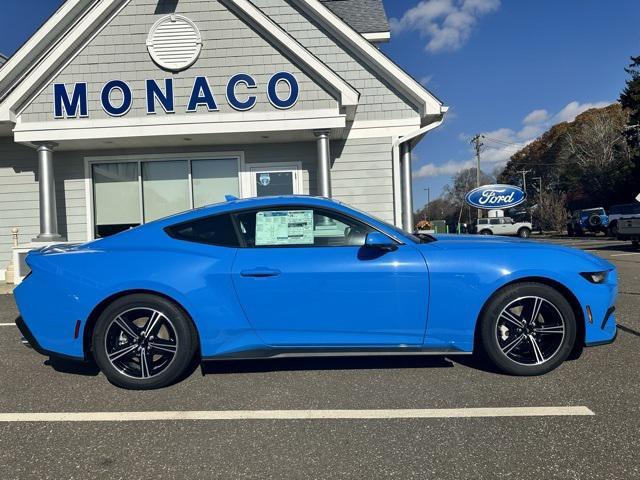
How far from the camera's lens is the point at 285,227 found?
11.2 ft

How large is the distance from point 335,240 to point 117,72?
281 inches

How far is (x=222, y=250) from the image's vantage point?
331 centimetres

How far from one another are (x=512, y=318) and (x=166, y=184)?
802cm

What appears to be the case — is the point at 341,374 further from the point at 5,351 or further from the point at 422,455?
the point at 5,351

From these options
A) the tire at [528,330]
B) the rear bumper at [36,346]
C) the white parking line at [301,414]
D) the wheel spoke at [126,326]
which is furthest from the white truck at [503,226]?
the rear bumper at [36,346]

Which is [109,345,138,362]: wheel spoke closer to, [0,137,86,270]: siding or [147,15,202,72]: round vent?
[147,15,202,72]: round vent

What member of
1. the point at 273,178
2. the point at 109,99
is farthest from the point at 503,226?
the point at 109,99

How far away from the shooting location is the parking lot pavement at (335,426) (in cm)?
225

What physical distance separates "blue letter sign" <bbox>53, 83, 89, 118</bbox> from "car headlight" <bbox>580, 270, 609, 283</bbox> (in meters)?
8.60

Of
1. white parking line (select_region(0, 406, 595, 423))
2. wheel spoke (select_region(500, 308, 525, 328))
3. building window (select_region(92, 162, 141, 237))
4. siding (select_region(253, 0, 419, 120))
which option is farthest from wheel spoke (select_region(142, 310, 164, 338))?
siding (select_region(253, 0, 419, 120))

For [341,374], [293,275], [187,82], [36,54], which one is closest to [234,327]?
[293,275]

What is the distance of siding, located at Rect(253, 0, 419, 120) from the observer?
9.41 m

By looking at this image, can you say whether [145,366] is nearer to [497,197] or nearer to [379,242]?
[379,242]

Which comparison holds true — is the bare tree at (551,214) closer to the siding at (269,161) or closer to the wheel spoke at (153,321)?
the siding at (269,161)
